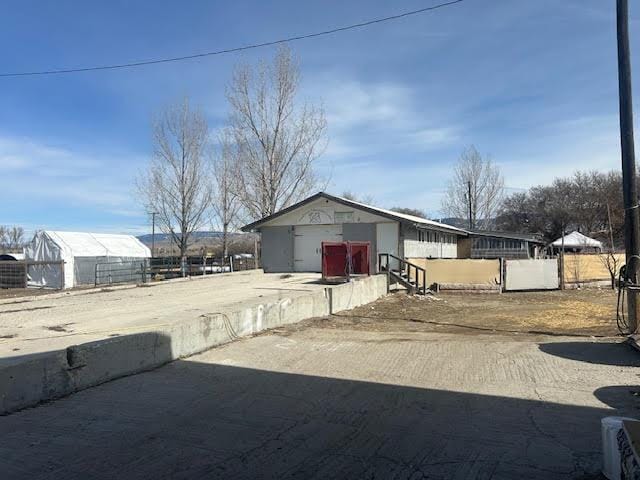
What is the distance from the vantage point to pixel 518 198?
77375mm

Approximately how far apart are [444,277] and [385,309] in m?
8.33

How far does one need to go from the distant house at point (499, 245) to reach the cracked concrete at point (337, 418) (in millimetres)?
31830

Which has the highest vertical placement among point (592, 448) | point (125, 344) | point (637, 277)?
point (637, 277)

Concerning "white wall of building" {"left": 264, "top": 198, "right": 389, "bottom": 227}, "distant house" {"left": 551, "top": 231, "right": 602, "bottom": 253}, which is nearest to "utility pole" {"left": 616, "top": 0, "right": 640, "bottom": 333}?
"white wall of building" {"left": 264, "top": 198, "right": 389, "bottom": 227}

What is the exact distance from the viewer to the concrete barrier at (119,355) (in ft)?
18.0

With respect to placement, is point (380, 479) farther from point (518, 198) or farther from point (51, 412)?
point (518, 198)

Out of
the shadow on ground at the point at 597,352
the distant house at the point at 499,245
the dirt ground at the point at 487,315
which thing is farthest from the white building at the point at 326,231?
the shadow on ground at the point at 597,352

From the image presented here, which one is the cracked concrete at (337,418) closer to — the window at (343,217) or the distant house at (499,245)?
the window at (343,217)

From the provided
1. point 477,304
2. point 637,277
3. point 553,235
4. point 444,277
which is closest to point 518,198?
point 553,235

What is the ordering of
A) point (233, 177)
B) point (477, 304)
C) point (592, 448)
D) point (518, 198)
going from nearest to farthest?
point (592, 448), point (477, 304), point (233, 177), point (518, 198)

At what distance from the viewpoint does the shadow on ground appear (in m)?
7.79

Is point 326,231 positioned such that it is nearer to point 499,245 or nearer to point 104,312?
point 104,312

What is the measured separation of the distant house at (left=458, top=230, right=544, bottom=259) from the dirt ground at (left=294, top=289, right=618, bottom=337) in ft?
62.4

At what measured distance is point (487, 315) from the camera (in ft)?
47.5
